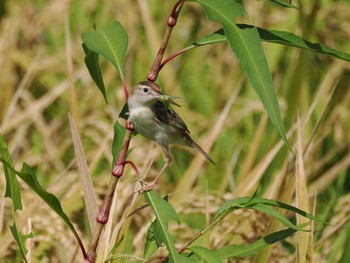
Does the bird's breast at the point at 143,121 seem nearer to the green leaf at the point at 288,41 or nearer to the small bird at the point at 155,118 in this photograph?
the small bird at the point at 155,118

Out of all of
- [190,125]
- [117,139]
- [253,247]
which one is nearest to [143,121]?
[117,139]

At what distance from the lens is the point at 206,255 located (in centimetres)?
190

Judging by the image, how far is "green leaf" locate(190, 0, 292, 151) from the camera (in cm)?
160

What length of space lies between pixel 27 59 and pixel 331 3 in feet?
5.91

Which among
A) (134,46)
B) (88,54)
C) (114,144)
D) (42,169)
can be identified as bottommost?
(42,169)

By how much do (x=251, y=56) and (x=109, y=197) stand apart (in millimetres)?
479

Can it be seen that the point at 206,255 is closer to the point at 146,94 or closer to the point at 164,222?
the point at 164,222

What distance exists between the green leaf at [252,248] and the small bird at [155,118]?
243mm

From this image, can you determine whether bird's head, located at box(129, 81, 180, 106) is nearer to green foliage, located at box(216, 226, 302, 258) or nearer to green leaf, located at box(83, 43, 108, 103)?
green leaf, located at box(83, 43, 108, 103)

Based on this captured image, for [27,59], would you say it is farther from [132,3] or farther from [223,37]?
[223,37]

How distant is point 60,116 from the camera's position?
4.45m

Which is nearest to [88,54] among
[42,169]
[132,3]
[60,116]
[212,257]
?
[212,257]

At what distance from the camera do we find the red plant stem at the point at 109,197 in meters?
1.90

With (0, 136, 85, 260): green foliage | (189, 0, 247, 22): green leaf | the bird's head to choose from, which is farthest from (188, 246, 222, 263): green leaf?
(189, 0, 247, 22): green leaf
